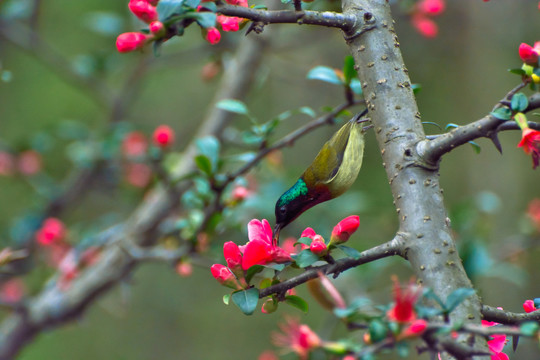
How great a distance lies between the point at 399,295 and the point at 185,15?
488mm

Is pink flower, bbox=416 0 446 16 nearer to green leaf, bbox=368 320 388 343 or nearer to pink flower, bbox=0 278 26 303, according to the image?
green leaf, bbox=368 320 388 343

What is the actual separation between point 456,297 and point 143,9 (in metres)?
0.64

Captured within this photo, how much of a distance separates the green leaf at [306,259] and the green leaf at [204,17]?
347mm

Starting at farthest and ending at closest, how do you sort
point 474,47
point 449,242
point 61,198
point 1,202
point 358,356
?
point 1,202 < point 474,47 < point 61,198 < point 449,242 < point 358,356

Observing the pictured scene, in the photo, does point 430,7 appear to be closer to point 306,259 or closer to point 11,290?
point 306,259

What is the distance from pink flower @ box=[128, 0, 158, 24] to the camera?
92 cm

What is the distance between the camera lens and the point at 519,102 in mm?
788

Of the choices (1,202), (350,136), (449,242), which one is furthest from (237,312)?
(449,242)

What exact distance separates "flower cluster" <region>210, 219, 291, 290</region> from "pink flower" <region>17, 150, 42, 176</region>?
207 centimetres

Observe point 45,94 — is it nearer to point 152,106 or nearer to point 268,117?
point 152,106

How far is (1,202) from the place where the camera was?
4086 mm

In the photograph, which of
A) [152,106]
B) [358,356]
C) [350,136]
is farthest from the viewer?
[152,106]

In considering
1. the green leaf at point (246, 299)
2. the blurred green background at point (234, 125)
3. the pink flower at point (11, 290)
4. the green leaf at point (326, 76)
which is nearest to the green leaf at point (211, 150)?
the green leaf at point (326, 76)

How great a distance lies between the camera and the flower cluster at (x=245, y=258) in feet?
2.75
